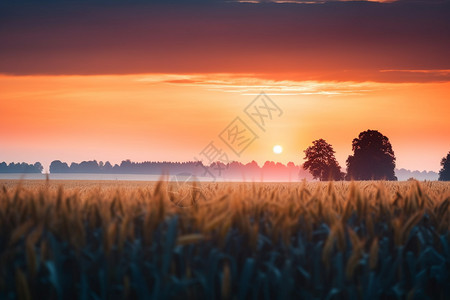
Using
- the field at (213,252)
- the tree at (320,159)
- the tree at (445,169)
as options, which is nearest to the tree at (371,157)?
the tree at (320,159)

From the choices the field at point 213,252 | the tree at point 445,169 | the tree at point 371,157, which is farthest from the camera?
the tree at point 445,169

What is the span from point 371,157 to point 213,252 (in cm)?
7779

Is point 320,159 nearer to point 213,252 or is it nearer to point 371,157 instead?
point 371,157

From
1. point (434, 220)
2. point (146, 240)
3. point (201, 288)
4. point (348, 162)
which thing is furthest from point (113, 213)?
point (348, 162)

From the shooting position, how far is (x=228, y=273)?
144 inches

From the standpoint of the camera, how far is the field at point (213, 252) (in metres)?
3.75

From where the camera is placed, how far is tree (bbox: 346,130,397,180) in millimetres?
77812

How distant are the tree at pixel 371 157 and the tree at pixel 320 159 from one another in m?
2.60

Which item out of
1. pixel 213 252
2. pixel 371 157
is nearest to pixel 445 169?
pixel 371 157

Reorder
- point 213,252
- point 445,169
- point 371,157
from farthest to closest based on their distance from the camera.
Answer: point 445,169 < point 371,157 < point 213,252

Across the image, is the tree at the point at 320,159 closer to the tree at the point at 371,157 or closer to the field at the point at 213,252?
the tree at the point at 371,157

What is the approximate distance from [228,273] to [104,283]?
2.89ft

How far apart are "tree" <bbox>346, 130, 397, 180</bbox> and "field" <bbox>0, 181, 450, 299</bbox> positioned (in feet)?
241

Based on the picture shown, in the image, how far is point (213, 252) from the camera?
3.86 m
